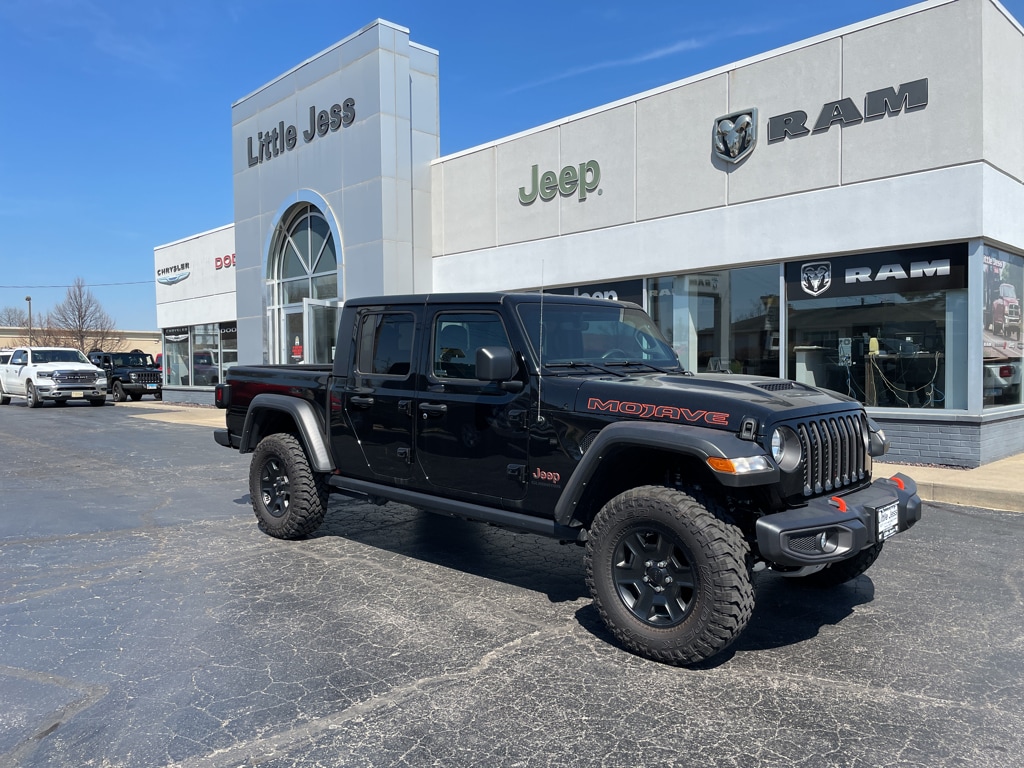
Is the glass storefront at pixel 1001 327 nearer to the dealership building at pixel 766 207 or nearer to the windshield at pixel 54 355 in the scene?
the dealership building at pixel 766 207

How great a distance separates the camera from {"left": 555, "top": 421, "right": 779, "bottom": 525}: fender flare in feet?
11.9

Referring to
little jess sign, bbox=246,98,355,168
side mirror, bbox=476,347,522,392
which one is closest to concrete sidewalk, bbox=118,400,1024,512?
side mirror, bbox=476,347,522,392

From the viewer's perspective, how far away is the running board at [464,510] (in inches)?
174

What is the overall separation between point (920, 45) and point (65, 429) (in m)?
17.0

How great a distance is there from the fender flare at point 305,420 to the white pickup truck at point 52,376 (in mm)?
20113

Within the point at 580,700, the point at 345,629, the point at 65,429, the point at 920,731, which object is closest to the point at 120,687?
the point at 345,629

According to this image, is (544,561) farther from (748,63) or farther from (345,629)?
(748,63)

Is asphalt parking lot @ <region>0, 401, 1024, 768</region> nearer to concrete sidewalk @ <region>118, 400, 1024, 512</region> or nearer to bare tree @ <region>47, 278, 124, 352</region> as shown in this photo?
concrete sidewalk @ <region>118, 400, 1024, 512</region>

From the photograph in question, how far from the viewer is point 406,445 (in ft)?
17.3

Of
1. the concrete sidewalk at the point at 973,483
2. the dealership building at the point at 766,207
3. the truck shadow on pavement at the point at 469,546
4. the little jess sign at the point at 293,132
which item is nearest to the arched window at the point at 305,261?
the dealership building at the point at 766,207

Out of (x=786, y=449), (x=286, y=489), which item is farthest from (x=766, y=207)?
(x=786, y=449)

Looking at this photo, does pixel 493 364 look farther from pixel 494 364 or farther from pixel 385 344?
pixel 385 344

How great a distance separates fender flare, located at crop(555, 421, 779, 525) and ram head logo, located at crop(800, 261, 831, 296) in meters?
7.91

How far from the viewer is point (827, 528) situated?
146 inches
